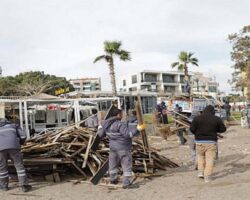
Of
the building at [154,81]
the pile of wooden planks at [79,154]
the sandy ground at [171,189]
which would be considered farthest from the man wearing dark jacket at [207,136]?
the building at [154,81]

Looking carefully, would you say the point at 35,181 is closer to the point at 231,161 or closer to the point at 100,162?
the point at 100,162

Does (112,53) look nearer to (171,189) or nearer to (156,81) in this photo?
(171,189)

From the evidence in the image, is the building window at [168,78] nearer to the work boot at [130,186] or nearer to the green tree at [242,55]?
the green tree at [242,55]

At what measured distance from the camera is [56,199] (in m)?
8.65

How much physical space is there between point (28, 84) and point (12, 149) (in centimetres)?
5388

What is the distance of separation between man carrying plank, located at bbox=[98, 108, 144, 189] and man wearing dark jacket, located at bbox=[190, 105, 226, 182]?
4.41 ft

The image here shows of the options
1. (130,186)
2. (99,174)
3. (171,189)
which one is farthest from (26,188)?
(171,189)

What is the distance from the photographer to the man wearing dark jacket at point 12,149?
923 centimetres

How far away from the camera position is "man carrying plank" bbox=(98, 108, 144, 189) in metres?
9.13

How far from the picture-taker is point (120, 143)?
917 centimetres

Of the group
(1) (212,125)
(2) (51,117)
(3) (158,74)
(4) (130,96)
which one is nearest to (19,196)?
(1) (212,125)

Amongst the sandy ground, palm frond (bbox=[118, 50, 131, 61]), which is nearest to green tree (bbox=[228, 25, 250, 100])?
palm frond (bbox=[118, 50, 131, 61])

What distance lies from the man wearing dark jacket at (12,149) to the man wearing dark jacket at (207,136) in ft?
13.0

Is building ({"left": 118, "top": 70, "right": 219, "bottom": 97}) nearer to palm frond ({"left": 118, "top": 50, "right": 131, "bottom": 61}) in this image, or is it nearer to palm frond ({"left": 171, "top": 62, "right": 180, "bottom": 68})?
palm frond ({"left": 171, "top": 62, "right": 180, "bottom": 68})
